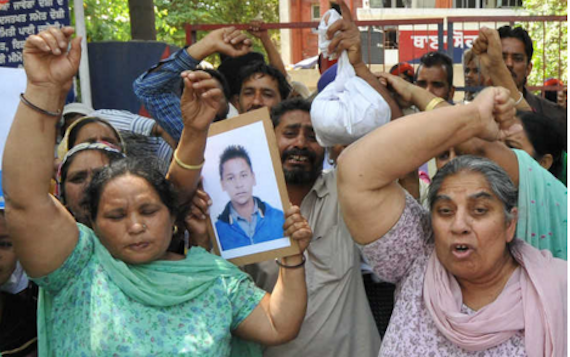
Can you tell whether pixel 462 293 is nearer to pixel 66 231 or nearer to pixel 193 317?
pixel 193 317

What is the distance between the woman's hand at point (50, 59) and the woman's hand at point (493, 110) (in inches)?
56.8

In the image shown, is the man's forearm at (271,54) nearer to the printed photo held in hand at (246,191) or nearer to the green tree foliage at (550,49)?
the printed photo held in hand at (246,191)

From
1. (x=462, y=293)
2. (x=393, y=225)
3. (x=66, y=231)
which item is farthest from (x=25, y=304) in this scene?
(x=462, y=293)

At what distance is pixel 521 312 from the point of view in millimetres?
2516

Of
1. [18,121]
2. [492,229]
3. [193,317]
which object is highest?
[18,121]

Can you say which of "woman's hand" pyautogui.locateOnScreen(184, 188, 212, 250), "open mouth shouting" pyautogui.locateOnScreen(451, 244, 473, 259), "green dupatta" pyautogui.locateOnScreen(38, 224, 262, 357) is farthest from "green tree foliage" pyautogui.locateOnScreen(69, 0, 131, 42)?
"open mouth shouting" pyautogui.locateOnScreen(451, 244, 473, 259)

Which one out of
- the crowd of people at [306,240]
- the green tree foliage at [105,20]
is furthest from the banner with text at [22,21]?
the crowd of people at [306,240]

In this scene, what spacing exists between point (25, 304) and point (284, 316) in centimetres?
108

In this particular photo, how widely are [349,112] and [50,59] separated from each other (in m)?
1.22

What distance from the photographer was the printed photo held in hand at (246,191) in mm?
→ 2857

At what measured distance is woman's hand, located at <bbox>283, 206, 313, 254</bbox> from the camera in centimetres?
278

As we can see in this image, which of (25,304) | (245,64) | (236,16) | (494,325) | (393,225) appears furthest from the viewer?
(236,16)

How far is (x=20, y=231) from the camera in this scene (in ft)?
7.87

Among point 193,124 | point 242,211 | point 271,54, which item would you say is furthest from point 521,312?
point 271,54
